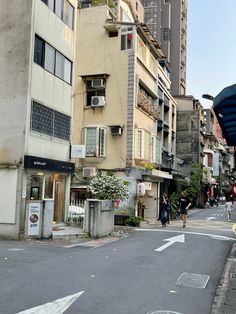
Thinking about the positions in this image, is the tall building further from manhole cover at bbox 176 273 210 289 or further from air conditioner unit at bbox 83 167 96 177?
manhole cover at bbox 176 273 210 289

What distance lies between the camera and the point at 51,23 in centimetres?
1889

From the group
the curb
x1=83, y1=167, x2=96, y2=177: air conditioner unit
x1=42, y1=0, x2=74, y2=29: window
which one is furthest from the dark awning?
x1=83, y1=167, x2=96, y2=177: air conditioner unit

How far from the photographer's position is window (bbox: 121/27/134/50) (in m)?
27.7

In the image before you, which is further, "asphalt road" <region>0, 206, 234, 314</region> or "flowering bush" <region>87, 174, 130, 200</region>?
"flowering bush" <region>87, 174, 130, 200</region>

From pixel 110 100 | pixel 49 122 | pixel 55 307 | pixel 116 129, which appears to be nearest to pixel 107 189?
pixel 49 122

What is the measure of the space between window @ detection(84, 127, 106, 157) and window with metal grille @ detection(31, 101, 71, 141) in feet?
22.6

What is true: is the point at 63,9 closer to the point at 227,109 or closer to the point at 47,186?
the point at 47,186

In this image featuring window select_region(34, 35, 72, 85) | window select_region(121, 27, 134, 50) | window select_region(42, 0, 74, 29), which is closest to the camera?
window select_region(34, 35, 72, 85)

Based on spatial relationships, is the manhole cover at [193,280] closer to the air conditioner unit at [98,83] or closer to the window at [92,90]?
the air conditioner unit at [98,83]

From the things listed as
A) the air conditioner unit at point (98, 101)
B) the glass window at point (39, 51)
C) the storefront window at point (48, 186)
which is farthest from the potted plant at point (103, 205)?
the air conditioner unit at point (98, 101)

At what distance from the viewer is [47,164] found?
58.3 feet

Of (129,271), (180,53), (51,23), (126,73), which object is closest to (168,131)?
(126,73)

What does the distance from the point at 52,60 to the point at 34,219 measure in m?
7.59

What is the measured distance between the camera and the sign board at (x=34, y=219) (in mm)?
15812
